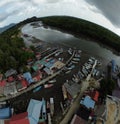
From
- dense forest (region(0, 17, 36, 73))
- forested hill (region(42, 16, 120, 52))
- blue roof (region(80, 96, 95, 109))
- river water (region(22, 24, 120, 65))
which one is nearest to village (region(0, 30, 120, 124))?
blue roof (region(80, 96, 95, 109))

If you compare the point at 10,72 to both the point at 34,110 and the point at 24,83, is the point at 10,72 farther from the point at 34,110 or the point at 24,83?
the point at 34,110

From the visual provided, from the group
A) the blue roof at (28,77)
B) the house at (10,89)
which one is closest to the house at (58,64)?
the blue roof at (28,77)

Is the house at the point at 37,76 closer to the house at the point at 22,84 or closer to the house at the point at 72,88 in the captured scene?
the house at the point at 22,84

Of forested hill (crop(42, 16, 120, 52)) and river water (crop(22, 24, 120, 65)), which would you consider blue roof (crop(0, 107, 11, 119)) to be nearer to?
river water (crop(22, 24, 120, 65))

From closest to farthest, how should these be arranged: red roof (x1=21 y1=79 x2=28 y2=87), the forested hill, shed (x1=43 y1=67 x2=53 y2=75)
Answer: red roof (x1=21 y1=79 x2=28 y2=87)
shed (x1=43 y1=67 x2=53 y2=75)
the forested hill

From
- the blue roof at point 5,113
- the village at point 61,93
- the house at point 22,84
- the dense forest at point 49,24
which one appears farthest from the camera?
the dense forest at point 49,24

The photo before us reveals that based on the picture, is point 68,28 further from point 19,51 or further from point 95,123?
point 95,123

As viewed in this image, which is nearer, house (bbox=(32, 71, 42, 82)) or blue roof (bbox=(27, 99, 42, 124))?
blue roof (bbox=(27, 99, 42, 124))
